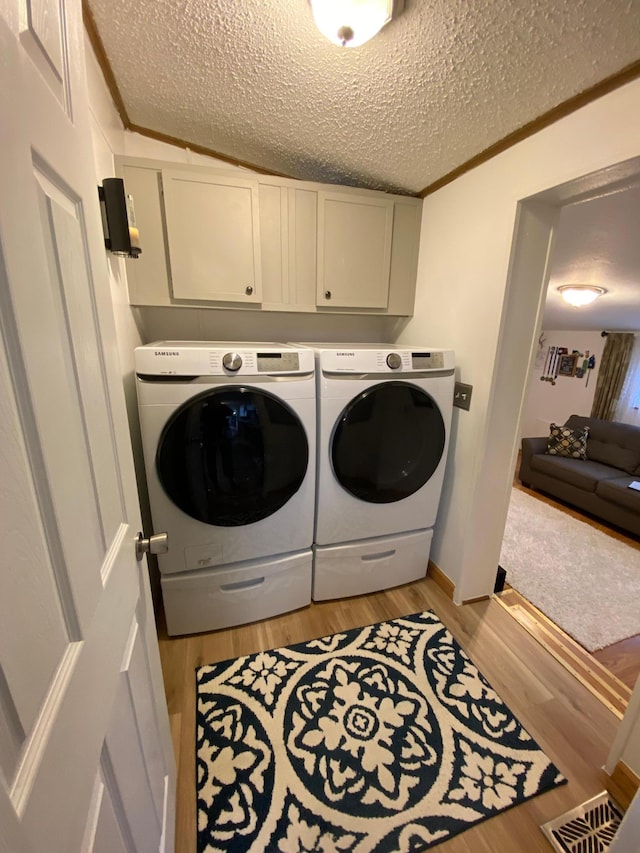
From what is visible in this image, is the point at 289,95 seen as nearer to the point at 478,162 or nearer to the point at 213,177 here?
the point at 213,177

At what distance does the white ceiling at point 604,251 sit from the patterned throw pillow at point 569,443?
1.30m

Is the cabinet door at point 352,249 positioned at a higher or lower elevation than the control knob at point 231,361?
higher

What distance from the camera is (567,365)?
514 cm

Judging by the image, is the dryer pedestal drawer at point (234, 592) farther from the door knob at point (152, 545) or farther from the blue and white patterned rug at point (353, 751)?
the door knob at point (152, 545)

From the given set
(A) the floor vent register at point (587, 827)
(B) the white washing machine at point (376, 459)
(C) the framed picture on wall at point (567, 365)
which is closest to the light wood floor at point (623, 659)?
(A) the floor vent register at point (587, 827)

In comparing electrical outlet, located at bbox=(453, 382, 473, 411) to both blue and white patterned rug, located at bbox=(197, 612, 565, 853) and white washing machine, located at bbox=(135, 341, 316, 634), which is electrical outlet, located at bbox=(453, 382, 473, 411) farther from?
blue and white patterned rug, located at bbox=(197, 612, 565, 853)

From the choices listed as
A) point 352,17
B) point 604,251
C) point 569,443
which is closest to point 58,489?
point 352,17

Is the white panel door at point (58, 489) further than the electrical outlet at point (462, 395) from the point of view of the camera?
No

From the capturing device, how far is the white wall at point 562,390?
15.9 feet

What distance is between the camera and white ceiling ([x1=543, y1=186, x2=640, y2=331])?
1.52 meters

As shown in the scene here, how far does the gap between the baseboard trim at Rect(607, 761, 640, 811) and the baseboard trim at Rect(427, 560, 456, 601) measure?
2.72 ft

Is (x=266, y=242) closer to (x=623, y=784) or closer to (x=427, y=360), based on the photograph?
(x=427, y=360)

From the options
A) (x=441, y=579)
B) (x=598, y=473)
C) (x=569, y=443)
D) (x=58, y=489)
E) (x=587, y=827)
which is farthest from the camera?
(x=569, y=443)

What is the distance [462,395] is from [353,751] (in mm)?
1501
